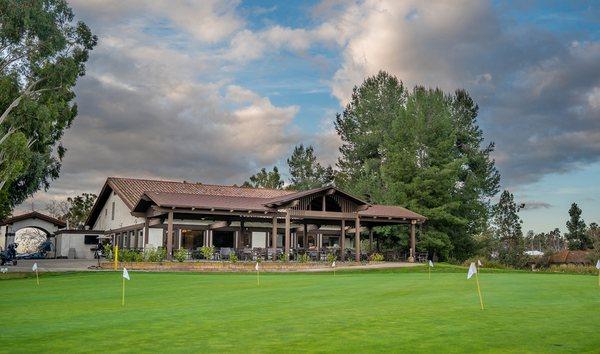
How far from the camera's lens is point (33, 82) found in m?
31.9

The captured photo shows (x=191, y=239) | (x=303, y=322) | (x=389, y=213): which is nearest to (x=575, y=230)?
(x=389, y=213)

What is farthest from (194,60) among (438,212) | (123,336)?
(438,212)

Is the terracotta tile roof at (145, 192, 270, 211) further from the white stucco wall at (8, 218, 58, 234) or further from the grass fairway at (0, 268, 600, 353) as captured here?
the white stucco wall at (8, 218, 58, 234)

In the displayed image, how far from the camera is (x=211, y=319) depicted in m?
9.37

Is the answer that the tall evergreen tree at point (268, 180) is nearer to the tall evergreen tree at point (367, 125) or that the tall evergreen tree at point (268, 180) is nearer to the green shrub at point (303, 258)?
the tall evergreen tree at point (367, 125)

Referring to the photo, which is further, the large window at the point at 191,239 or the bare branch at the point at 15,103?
the large window at the point at 191,239

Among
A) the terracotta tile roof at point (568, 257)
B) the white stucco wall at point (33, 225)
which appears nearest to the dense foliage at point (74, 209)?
the white stucco wall at point (33, 225)

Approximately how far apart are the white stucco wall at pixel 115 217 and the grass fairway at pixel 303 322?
25470 mm

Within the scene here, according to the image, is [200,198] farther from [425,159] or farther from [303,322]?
[303,322]

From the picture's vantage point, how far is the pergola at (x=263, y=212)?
32.2 m

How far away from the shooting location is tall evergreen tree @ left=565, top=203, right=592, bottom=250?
80.0 meters

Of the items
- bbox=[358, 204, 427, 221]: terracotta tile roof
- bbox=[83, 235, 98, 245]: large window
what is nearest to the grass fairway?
bbox=[358, 204, 427, 221]: terracotta tile roof

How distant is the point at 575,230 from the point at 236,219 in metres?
61.6

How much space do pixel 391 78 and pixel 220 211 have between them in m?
34.5
